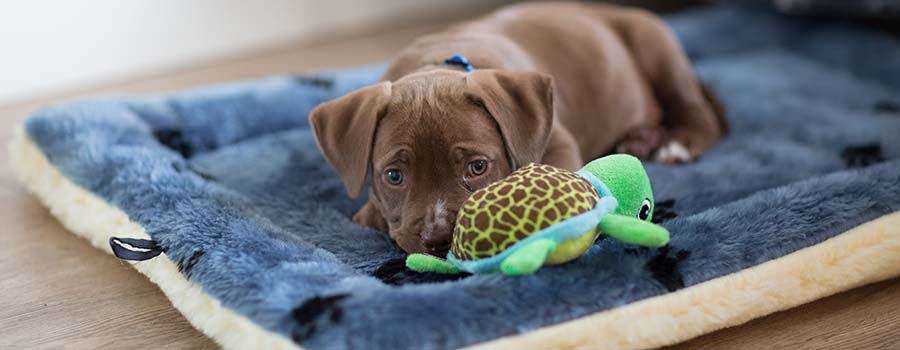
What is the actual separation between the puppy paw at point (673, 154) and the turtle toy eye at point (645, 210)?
1179mm

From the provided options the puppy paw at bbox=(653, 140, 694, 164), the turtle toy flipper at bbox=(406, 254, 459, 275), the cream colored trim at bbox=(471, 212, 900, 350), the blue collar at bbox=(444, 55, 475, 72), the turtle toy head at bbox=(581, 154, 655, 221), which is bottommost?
the puppy paw at bbox=(653, 140, 694, 164)

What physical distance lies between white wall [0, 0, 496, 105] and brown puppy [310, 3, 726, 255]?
3030mm

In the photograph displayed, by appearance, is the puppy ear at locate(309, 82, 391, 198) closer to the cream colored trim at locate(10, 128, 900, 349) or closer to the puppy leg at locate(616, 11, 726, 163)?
the cream colored trim at locate(10, 128, 900, 349)

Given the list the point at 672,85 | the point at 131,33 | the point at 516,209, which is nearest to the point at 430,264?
the point at 516,209

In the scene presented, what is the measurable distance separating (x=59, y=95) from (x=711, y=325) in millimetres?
5026

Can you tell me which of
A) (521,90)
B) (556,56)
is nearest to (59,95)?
(556,56)

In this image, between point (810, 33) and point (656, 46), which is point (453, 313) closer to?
point (656, 46)

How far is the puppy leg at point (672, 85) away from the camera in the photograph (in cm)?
446

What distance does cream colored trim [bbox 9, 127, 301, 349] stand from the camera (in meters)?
2.71

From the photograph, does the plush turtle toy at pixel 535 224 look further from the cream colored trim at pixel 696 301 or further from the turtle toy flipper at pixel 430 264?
the cream colored trim at pixel 696 301

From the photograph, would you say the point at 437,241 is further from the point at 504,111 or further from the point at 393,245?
the point at 504,111

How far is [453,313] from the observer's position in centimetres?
255

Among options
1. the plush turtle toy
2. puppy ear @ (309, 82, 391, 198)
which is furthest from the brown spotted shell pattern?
puppy ear @ (309, 82, 391, 198)

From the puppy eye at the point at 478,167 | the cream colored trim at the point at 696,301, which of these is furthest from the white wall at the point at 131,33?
the puppy eye at the point at 478,167
